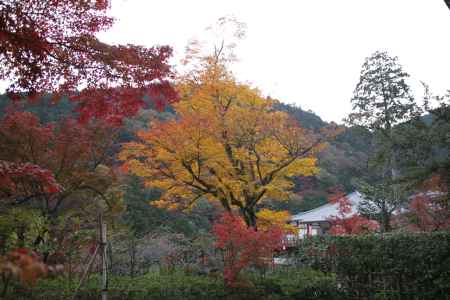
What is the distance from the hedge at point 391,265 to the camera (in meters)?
8.20

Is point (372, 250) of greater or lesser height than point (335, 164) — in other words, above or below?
below

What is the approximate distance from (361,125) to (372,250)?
65.3ft

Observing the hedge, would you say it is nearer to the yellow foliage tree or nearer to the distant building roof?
the yellow foliage tree

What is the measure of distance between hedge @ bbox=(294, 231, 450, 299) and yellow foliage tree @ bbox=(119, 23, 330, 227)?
3131mm

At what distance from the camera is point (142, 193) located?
27031 millimetres

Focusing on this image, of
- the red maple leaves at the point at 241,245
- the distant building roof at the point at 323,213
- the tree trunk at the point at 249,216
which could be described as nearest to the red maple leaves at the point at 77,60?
the red maple leaves at the point at 241,245

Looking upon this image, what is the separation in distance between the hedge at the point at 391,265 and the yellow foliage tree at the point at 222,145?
10.3ft

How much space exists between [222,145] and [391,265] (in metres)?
6.15

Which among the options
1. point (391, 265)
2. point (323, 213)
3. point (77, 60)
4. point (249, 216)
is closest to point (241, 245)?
point (391, 265)

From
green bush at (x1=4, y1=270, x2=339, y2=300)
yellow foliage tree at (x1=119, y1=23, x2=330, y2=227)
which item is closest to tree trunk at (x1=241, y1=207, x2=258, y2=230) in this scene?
yellow foliage tree at (x1=119, y1=23, x2=330, y2=227)

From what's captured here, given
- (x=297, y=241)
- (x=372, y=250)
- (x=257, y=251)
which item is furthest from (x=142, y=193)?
(x=372, y=250)

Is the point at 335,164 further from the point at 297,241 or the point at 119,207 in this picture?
the point at 119,207

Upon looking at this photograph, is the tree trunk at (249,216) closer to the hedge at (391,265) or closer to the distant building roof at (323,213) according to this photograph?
the hedge at (391,265)

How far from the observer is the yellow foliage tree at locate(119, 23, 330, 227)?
41.8ft
